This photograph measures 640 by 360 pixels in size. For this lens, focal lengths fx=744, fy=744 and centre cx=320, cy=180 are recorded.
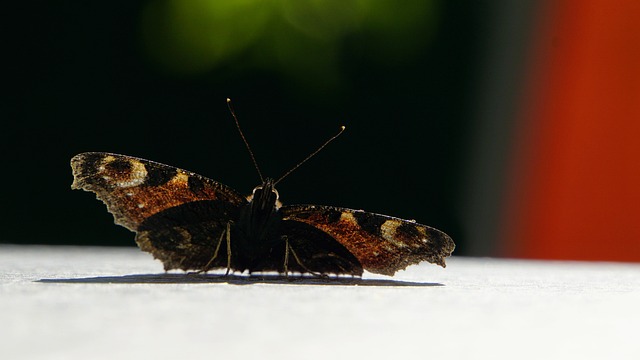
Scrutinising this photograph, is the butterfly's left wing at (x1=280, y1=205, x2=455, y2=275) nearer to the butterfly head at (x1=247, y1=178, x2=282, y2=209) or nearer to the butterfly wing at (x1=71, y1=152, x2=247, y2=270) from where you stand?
the butterfly head at (x1=247, y1=178, x2=282, y2=209)

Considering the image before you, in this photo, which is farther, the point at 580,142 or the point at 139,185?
the point at 580,142

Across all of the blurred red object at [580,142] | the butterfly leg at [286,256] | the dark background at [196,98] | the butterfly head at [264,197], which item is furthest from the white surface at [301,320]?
the blurred red object at [580,142]

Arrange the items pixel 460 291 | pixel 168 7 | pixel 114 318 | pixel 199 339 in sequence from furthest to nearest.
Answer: pixel 168 7, pixel 460 291, pixel 114 318, pixel 199 339

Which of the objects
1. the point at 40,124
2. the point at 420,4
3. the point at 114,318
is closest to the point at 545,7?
the point at 420,4

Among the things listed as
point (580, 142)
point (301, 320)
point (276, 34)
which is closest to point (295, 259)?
point (301, 320)

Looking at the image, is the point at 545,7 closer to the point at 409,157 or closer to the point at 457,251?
the point at 409,157

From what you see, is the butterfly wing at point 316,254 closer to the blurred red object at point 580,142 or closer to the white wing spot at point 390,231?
the white wing spot at point 390,231

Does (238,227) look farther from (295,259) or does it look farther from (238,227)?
(295,259)

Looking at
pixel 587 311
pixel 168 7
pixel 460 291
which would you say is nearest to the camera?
pixel 587 311
